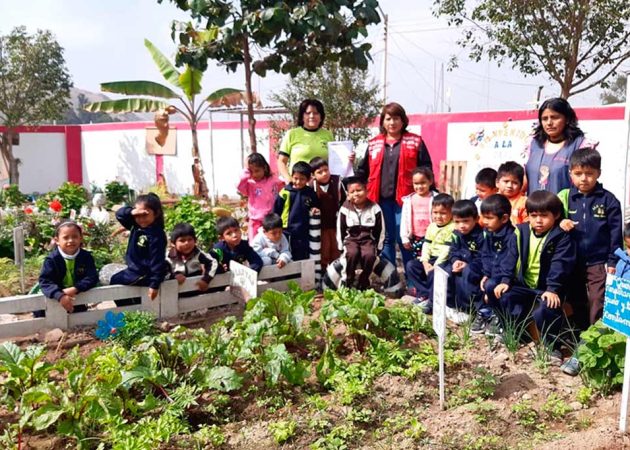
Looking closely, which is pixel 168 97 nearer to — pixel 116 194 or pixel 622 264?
pixel 116 194

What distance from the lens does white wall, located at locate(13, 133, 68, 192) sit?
71.6ft

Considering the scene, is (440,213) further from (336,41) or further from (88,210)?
(88,210)

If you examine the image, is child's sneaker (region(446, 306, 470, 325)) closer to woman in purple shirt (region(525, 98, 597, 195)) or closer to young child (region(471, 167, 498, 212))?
young child (region(471, 167, 498, 212))

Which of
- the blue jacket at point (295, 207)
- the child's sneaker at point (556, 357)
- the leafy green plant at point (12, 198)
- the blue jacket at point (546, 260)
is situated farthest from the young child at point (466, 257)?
→ the leafy green plant at point (12, 198)

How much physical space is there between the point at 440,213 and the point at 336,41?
123 inches

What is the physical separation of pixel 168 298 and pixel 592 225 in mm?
3353

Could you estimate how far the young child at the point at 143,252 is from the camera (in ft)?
16.0

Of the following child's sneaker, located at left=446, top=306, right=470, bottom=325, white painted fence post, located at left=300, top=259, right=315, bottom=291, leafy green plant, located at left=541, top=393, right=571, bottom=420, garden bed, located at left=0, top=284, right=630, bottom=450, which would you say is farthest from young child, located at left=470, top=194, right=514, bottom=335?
white painted fence post, located at left=300, top=259, right=315, bottom=291

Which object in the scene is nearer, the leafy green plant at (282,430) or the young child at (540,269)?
the leafy green plant at (282,430)

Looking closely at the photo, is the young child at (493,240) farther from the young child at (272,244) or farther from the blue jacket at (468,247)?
the young child at (272,244)

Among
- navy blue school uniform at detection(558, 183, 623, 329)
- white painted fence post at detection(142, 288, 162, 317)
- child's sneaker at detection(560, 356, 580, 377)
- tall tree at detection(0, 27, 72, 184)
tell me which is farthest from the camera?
tall tree at detection(0, 27, 72, 184)

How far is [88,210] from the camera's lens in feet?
30.9

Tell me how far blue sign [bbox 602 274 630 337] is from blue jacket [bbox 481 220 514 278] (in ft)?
4.30

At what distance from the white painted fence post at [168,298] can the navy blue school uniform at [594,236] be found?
3.14m
